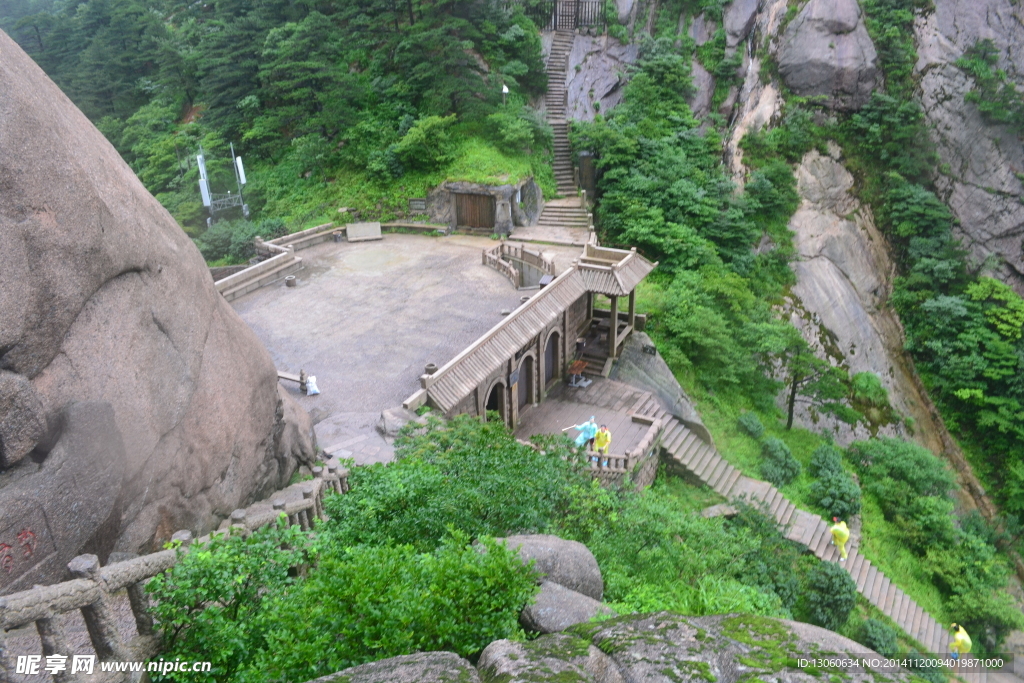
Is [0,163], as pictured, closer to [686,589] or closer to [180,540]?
[180,540]

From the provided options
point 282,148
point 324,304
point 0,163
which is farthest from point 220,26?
point 0,163

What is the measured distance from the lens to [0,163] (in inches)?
296

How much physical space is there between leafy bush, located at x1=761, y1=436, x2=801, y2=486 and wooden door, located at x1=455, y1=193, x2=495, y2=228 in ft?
49.9

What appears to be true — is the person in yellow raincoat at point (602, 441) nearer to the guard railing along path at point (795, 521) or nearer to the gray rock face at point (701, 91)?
the guard railing along path at point (795, 521)

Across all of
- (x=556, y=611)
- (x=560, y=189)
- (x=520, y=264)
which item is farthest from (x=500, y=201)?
(x=556, y=611)

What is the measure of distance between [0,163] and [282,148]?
29429mm

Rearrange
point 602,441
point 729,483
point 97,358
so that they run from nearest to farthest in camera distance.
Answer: point 97,358
point 602,441
point 729,483

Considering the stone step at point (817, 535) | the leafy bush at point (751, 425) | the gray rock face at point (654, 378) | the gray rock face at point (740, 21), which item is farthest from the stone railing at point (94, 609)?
the gray rock face at point (740, 21)

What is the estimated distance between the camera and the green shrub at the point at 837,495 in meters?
23.1

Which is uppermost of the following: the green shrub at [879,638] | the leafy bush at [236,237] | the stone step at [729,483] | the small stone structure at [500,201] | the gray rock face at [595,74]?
the gray rock face at [595,74]

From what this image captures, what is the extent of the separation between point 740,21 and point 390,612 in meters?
38.2

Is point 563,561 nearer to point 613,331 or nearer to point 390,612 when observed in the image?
point 390,612

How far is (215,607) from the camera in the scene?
254 inches

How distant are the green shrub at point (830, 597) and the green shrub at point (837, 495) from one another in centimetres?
425
